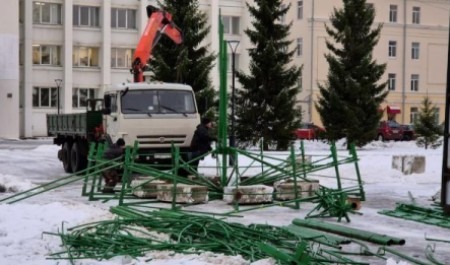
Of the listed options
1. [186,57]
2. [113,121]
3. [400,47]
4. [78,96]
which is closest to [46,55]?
[78,96]

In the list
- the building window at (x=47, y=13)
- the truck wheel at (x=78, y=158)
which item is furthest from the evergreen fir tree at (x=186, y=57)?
the building window at (x=47, y=13)

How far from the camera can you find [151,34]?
2378 centimetres

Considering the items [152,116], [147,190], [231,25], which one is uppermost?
[231,25]

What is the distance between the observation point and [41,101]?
181 feet

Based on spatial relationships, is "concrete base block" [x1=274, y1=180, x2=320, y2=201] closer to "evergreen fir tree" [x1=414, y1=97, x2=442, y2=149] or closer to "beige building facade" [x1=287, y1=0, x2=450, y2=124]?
"evergreen fir tree" [x1=414, y1=97, x2=442, y2=149]

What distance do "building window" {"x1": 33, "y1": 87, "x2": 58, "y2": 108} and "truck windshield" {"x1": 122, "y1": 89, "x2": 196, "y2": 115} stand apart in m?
37.5

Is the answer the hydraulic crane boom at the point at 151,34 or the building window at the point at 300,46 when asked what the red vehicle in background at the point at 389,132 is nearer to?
the building window at the point at 300,46

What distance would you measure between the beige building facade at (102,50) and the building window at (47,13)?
3.0 inches

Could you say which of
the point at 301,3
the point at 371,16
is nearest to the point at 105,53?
the point at 301,3

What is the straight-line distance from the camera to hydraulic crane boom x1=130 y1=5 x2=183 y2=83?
2317 centimetres

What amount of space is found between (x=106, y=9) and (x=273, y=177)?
4394cm

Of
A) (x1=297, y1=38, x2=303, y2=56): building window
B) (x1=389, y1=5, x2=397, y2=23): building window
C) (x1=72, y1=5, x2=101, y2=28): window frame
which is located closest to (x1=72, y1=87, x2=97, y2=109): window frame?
(x1=72, y1=5, x2=101, y2=28): window frame

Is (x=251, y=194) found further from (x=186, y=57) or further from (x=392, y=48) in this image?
(x=392, y=48)

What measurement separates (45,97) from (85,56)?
450cm
